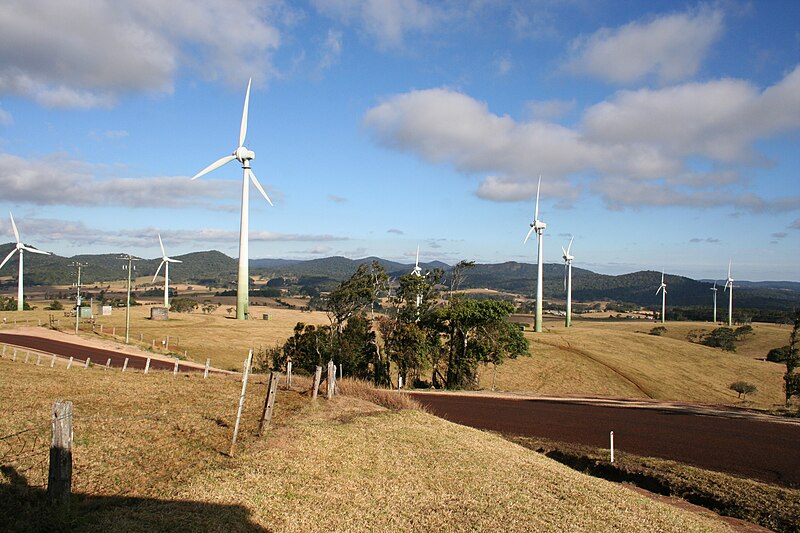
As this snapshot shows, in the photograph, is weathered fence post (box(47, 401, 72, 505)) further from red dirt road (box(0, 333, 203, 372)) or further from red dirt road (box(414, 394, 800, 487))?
red dirt road (box(0, 333, 203, 372))

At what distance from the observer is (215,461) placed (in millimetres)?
14188

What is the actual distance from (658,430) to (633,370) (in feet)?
150

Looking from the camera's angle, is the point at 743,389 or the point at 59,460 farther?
the point at 743,389

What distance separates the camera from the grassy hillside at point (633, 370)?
62.1 m

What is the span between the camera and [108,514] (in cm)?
1047

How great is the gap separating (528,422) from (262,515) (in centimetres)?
2185

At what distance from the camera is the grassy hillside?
62094mm

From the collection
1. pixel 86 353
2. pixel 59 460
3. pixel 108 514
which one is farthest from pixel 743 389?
pixel 59 460

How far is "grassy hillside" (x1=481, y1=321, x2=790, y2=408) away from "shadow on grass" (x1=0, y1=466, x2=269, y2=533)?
161 ft

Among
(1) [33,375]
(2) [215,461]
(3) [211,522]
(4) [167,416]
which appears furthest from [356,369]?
(3) [211,522]

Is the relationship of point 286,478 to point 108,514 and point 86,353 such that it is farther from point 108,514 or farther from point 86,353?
point 86,353

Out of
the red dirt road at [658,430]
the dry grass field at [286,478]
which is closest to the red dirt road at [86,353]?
the red dirt road at [658,430]

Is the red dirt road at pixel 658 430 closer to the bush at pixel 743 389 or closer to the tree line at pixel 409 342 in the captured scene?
the tree line at pixel 409 342

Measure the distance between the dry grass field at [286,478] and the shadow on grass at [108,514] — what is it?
0.03m
